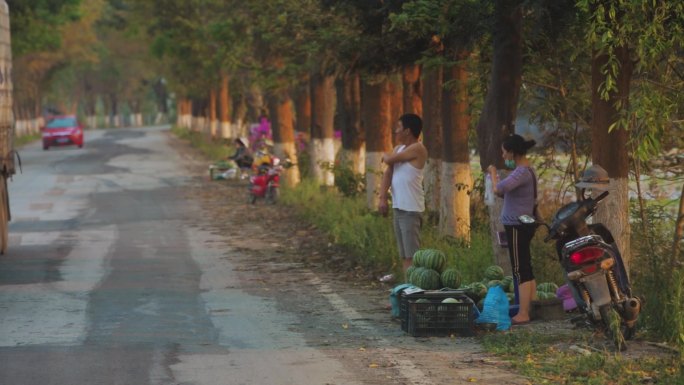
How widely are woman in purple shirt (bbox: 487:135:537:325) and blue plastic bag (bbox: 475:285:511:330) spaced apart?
0.27 meters

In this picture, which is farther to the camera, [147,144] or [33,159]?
[147,144]

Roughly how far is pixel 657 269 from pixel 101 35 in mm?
102955

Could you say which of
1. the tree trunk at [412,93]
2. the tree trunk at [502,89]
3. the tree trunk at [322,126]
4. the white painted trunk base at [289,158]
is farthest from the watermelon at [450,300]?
the white painted trunk base at [289,158]

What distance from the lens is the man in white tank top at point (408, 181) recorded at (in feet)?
41.8

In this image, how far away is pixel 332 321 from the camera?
11812 mm

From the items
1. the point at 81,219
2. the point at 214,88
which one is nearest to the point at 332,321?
the point at 81,219

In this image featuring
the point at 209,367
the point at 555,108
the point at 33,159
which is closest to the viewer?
the point at 209,367

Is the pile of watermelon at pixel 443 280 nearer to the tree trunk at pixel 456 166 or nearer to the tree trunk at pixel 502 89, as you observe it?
the tree trunk at pixel 502 89

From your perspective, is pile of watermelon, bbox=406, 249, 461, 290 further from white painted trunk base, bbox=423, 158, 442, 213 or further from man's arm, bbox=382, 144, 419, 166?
white painted trunk base, bbox=423, 158, 442, 213

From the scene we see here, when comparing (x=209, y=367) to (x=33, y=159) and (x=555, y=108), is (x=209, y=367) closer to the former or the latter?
(x=555, y=108)

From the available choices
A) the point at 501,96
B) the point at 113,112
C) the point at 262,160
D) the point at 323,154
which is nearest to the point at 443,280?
the point at 501,96

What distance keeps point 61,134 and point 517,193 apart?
52223 millimetres

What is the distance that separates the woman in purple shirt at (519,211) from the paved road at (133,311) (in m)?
2.08

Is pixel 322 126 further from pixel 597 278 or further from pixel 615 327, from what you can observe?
pixel 615 327
